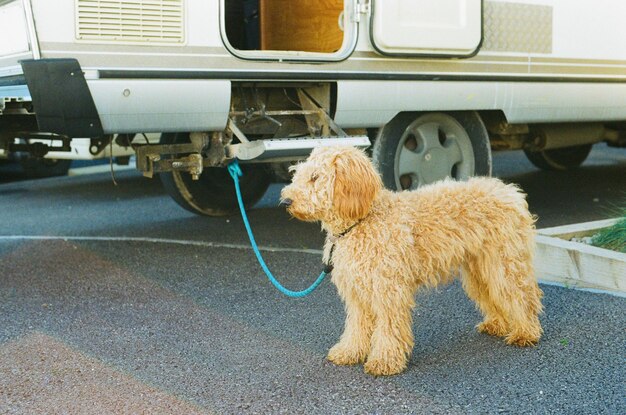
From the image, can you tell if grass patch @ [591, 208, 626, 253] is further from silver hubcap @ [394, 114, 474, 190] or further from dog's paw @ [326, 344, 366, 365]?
dog's paw @ [326, 344, 366, 365]

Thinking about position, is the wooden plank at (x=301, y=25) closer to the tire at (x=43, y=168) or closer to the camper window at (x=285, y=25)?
the camper window at (x=285, y=25)

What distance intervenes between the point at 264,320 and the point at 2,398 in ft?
5.13

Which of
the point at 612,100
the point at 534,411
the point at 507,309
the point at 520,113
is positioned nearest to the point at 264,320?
the point at 507,309

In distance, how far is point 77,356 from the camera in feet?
13.9

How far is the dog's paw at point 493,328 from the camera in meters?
4.39

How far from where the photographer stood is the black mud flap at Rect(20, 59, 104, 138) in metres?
4.85

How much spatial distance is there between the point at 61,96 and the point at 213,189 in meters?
2.82

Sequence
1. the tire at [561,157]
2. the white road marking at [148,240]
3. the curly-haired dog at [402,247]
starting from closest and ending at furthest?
1. the curly-haired dog at [402,247]
2. the white road marking at [148,240]
3. the tire at [561,157]

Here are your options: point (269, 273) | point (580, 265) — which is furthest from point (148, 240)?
point (580, 265)

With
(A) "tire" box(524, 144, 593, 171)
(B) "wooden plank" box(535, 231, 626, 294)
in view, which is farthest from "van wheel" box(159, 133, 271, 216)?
(A) "tire" box(524, 144, 593, 171)

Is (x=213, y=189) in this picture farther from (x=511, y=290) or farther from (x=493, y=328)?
(x=511, y=290)

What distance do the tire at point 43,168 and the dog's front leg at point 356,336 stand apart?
8.16 meters

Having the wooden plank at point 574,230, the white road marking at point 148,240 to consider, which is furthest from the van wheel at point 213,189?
the wooden plank at point 574,230

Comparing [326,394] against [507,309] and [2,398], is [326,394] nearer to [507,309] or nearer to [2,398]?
[507,309]
